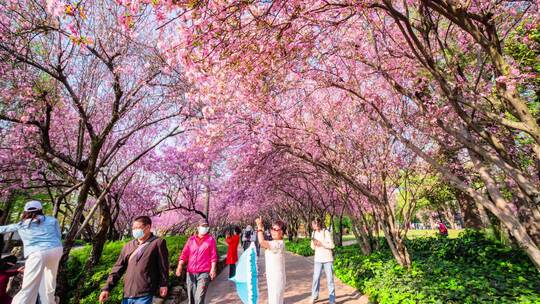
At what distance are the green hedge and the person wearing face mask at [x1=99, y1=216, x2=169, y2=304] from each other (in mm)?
4399

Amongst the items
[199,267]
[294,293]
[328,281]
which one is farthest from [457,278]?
[199,267]

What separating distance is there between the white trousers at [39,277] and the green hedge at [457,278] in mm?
6113

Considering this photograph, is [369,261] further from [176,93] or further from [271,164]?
[176,93]

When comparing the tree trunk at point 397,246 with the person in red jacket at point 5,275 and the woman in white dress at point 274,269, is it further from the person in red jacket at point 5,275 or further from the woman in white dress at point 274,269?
the person in red jacket at point 5,275

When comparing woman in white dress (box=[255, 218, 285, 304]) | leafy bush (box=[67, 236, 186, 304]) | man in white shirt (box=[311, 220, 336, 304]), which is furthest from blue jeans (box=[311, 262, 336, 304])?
leafy bush (box=[67, 236, 186, 304])

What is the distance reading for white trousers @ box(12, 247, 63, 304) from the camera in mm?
4262

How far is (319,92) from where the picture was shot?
33.7 ft

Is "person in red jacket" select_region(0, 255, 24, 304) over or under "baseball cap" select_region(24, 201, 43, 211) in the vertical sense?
under

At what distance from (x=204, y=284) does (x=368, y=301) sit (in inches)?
159

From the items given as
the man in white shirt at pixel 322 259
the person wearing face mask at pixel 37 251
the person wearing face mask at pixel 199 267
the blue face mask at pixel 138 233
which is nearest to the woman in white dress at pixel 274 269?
the person wearing face mask at pixel 199 267

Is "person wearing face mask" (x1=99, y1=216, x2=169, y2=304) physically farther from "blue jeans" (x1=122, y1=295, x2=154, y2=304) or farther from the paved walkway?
the paved walkway

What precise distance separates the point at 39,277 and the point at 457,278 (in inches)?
306

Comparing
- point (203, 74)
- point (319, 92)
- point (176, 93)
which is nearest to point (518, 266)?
point (319, 92)

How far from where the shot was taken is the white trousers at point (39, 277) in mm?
4262
